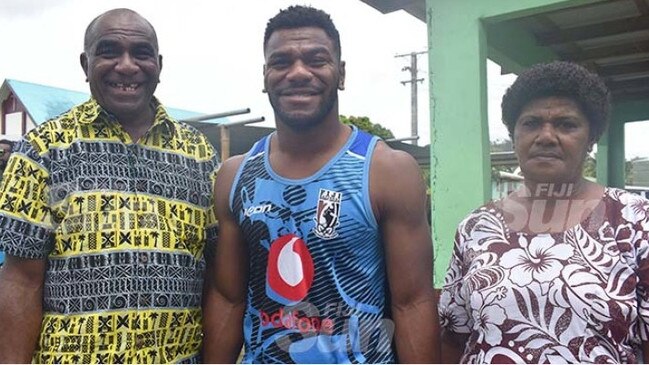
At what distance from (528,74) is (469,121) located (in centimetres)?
202

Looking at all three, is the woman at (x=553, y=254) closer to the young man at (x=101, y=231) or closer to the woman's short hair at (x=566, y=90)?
the woman's short hair at (x=566, y=90)

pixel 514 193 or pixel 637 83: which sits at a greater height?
pixel 637 83

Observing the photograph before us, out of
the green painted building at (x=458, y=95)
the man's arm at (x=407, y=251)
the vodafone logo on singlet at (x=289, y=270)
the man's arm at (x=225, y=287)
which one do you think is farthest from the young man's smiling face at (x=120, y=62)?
the green painted building at (x=458, y=95)

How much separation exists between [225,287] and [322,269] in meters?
0.40

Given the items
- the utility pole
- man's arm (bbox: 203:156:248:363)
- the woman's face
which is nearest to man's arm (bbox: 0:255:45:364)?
man's arm (bbox: 203:156:248:363)

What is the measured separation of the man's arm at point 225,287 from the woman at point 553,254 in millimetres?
662

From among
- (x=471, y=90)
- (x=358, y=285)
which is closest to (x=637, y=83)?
(x=471, y=90)

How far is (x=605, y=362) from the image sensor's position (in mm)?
1594

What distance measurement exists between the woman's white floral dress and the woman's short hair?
237 millimetres

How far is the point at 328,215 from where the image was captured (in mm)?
1811

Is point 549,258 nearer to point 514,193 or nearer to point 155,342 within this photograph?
point 514,193

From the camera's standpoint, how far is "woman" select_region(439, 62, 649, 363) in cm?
162

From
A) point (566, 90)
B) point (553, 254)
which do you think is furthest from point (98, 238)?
point (566, 90)

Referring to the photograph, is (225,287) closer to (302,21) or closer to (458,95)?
(302,21)
